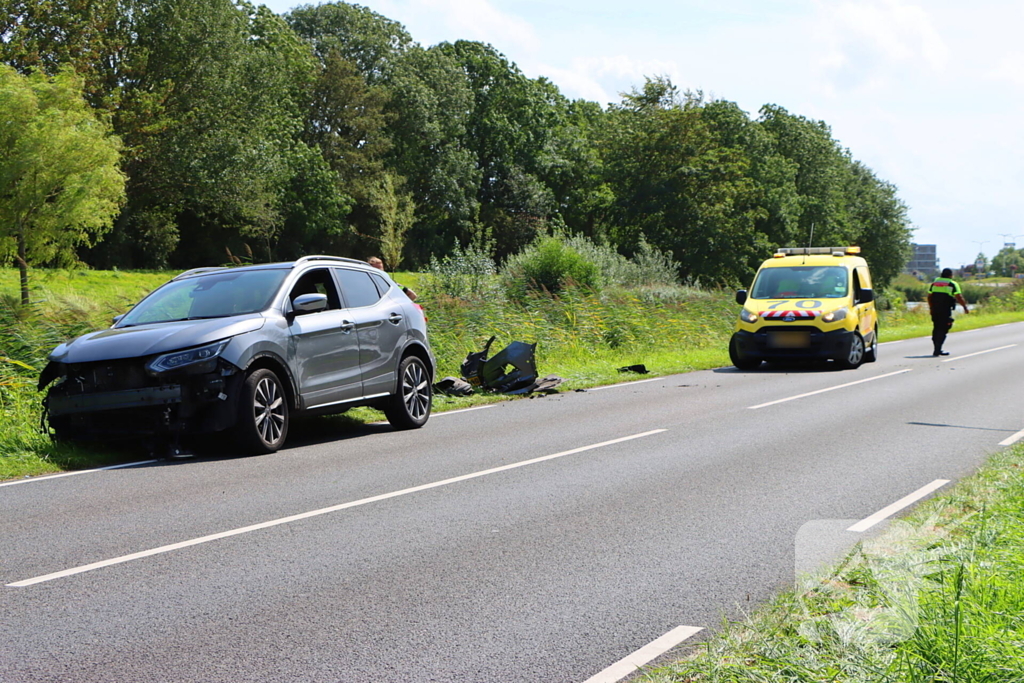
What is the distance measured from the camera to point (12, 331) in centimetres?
1270

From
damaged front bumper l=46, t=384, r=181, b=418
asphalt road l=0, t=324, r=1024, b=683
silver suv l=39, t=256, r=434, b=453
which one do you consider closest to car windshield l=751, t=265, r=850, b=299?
asphalt road l=0, t=324, r=1024, b=683

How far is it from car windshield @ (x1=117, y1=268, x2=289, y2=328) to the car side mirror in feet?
1.00

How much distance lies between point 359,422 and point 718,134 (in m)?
56.6

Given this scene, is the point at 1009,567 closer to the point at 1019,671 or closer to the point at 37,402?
the point at 1019,671

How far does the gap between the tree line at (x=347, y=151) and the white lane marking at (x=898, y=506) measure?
31990 millimetres

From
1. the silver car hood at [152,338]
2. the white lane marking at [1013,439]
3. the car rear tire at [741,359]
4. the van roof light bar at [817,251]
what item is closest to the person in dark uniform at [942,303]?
the van roof light bar at [817,251]

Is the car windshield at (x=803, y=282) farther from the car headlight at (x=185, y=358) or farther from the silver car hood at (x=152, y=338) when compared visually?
the car headlight at (x=185, y=358)

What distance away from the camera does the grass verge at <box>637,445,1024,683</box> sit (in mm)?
3543

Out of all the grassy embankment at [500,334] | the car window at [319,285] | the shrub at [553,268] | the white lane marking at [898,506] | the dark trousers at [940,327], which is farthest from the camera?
the shrub at [553,268]

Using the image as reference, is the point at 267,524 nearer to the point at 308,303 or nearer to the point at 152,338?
the point at 152,338

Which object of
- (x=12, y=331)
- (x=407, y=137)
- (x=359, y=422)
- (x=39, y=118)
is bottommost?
(x=359, y=422)

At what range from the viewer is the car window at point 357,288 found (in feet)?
37.4

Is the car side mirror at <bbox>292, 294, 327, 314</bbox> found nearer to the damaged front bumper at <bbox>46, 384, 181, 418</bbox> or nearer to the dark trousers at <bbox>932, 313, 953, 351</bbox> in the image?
the damaged front bumper at <bbox>46, 384, 181, 418</bbox>

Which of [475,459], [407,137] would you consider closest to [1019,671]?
[475,459]
